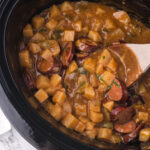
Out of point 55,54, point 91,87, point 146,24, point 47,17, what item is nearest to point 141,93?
point 91,87

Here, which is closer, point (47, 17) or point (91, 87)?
point (91, 87)

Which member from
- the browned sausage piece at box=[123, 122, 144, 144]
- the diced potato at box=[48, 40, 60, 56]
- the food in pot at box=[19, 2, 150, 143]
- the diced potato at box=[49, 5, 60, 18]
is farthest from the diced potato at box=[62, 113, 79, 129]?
the diced potato at box=[49, 5, 60, 18]

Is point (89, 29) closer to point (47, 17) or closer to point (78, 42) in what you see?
point (78, 42)

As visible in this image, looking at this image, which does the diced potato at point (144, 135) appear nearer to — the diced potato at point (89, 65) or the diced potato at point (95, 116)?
the diced potato at point (95, 116)

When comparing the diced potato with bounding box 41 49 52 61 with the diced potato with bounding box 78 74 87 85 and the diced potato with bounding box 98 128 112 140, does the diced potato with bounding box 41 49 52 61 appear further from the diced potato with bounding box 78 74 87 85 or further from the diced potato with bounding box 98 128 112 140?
the diced potato with bounding box 98 128 112 140

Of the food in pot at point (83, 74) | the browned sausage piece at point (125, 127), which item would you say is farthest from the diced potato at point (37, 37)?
the browned sausage piece at point (125, 127)

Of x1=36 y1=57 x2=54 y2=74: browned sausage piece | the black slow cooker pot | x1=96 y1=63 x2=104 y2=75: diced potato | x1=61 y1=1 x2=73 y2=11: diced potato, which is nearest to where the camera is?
the black slow cooker pot

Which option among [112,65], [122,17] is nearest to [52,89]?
[112,65]
